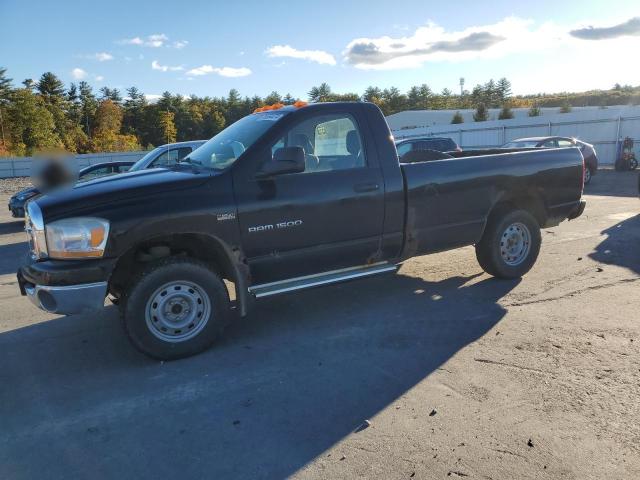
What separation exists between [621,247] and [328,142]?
536 cm

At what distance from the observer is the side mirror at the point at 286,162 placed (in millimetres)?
4328

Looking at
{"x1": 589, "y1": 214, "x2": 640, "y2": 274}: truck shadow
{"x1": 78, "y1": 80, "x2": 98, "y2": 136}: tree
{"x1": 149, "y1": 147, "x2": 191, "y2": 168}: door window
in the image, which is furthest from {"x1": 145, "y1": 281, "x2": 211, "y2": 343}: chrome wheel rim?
{"x1": 78, "y1": 80, "x2": 98, "y2": 136}: tree

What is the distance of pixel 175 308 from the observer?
13.8ft

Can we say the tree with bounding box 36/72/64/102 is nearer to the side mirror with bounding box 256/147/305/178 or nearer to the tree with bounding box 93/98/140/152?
the tree with bounding box 93/98/140/152

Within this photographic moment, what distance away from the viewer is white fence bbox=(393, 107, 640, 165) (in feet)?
75.0

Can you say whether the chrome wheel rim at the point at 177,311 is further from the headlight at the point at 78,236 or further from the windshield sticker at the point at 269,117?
the windshield sticker at the point at 269,117

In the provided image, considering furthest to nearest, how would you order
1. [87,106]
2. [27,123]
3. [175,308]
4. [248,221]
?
[87,106] → [27,123] → [248,221] → [175,308]

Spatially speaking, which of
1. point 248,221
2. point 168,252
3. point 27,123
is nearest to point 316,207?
point 248,221

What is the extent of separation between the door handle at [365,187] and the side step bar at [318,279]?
79 centimetres

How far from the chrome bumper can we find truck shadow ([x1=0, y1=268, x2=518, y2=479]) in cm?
59

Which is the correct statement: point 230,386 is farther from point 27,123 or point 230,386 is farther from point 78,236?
point 27,123

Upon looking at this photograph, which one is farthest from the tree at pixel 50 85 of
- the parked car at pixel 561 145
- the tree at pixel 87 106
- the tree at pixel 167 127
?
the parked car at pixel 561 145

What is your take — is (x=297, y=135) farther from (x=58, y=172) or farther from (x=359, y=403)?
(x=58, y=172)

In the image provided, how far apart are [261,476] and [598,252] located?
21.4 feet
